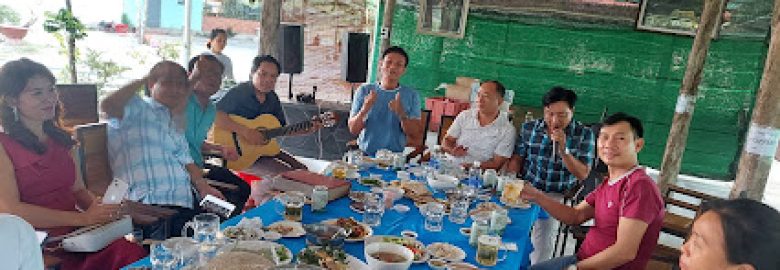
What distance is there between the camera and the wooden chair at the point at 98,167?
8.40 feet

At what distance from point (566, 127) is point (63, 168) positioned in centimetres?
286

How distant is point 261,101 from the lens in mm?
4090

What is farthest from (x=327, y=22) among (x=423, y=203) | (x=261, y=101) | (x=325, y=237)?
(x=325, y=237)

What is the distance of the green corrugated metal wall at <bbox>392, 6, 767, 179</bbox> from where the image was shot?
22.4 ft

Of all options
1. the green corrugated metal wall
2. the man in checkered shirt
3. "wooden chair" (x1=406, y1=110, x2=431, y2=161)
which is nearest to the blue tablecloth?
the man in checkered shirt

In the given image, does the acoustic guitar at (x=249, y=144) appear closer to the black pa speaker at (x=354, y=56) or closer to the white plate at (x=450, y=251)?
the black pa speaker at (x=354, y=56)

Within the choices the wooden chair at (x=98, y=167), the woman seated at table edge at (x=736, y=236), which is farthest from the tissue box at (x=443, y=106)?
the woman seated at table edge at (x=736, y=236)

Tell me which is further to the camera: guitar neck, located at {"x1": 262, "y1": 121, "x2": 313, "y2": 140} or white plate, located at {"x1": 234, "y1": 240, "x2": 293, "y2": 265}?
guitar neck, located at {"x1": 262, "y1": 121, "x2": 313, "y2": 140}

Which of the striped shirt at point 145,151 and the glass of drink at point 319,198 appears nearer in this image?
the glass of drink at point 319,198

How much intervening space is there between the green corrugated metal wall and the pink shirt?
512cm

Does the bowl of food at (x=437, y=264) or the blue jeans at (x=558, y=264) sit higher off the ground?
the bowl of food at (x=437, y=264)

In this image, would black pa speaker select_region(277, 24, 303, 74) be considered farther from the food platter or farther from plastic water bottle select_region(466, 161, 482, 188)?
the food platter

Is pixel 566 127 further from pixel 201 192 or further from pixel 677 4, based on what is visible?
pixel 677 4

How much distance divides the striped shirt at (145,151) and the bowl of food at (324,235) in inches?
46.7
